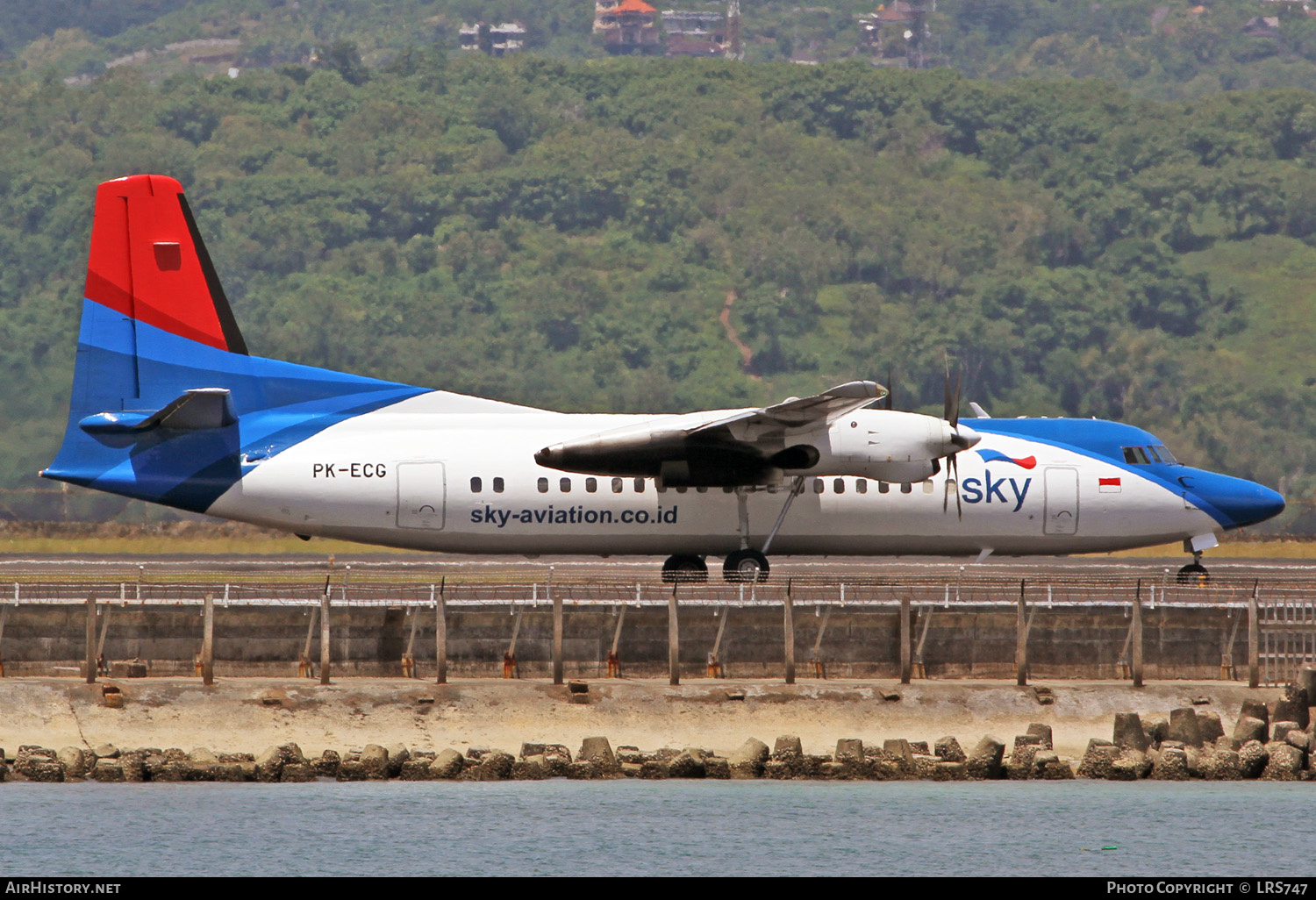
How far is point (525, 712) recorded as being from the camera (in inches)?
1355

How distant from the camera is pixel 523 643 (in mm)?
36031

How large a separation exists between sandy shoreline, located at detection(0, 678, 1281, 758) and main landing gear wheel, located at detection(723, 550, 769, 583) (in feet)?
15.2

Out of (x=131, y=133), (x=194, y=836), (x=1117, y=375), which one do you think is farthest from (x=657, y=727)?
(x=131, y=133)

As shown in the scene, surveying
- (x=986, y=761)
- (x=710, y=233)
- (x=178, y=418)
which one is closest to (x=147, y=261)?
(x=178, y=418)

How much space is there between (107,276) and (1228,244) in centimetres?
13377

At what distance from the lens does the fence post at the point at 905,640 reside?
35906mm

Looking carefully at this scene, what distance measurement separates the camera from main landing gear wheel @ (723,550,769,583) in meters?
40.0

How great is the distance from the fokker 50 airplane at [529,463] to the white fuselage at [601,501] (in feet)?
0.14

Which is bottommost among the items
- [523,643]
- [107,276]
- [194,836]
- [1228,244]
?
[194,836]

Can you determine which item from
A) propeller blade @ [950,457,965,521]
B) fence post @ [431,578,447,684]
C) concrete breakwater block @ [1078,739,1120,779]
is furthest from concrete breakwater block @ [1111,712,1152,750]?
fence post @ [431,578,447,684]

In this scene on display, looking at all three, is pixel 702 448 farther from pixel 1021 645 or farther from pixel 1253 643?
pixel 1253 643

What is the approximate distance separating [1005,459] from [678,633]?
32.4 ft

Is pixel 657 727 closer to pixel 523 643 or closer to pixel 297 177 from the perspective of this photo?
pixel 523 643

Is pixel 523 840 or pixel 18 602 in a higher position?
pixel 18 602
